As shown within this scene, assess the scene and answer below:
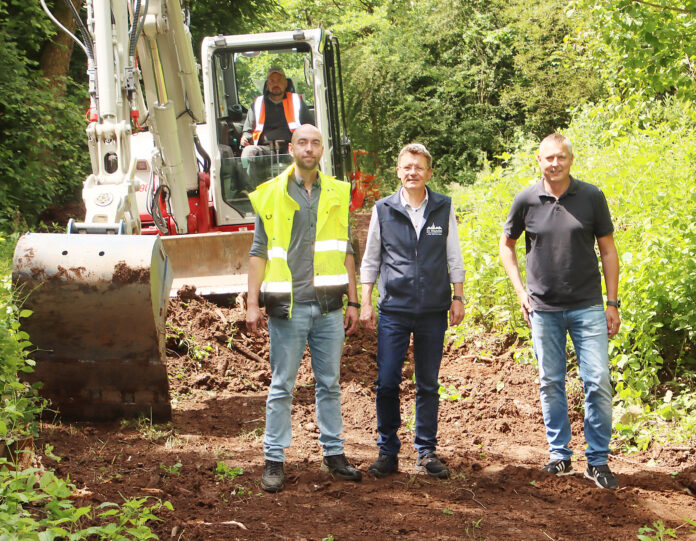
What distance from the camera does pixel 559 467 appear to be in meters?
4.64

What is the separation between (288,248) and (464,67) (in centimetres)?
2194

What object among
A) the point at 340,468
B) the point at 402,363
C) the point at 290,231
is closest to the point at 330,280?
the point at 290,231

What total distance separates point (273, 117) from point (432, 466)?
211 inches

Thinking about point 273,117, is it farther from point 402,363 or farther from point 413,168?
point 402,363

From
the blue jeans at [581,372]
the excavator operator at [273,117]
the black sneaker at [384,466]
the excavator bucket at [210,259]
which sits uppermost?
the excavator operator at [273,117]

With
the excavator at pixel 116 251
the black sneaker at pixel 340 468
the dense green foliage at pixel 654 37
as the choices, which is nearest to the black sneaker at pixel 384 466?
the black sneaker at pixel 340 468

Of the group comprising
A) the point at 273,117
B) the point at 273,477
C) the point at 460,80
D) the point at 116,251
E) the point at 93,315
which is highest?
the point at 460,80

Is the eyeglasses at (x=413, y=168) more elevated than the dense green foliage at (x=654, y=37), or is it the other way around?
the dense green foliage at (x=654, y=37)

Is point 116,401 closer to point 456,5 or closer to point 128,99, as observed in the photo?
point 128,99

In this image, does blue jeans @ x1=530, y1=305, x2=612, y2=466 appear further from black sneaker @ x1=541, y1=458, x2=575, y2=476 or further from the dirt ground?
the dirt ground

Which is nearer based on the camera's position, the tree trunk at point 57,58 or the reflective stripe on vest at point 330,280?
the reflective stripe on vest at point 330,280

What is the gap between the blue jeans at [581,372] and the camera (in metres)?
4.51

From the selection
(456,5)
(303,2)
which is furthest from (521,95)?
(303,2)

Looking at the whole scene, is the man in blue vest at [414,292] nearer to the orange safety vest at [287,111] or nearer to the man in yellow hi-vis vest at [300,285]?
the man in yellow hi-vis vest at [300,285]
